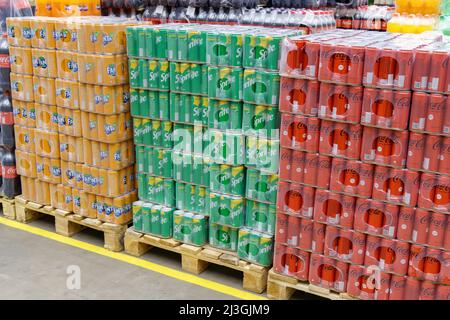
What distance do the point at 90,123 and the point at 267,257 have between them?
247 cm

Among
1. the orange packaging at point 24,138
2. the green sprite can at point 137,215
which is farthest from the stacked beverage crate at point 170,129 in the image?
the orange packaging at point 24,138

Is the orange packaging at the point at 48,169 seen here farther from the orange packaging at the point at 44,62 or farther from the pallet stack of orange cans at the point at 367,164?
the pallet stack of orange cans at the point at 367,164

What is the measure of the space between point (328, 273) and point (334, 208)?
25.2 inches

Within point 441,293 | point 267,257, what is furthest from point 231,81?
point 441,293

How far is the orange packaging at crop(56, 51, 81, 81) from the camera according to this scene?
5742 mm

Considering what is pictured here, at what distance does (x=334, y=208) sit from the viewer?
463 cm

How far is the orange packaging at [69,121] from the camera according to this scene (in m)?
5.95

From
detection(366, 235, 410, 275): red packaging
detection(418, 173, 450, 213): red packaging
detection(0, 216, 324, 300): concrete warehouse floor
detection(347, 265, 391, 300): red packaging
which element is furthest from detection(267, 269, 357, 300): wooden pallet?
detection(418, 173, 450, 213): red packaging

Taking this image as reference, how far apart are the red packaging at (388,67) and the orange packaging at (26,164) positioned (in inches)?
169

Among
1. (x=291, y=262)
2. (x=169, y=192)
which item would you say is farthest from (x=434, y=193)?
(x=169, y=192)

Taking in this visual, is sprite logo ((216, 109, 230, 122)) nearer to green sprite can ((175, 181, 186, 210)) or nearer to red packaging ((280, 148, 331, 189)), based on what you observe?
red packaging ((280, 148, 331, 189))

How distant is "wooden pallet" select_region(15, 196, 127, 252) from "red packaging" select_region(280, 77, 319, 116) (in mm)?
2576

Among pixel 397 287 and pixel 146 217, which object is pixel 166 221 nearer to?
pixel 146 217
